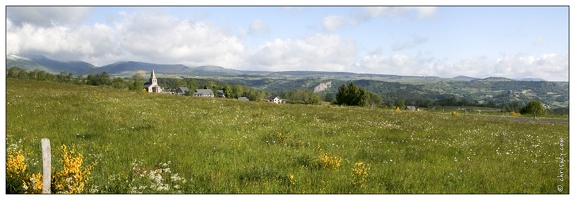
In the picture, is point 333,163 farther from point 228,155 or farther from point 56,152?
point 56,152

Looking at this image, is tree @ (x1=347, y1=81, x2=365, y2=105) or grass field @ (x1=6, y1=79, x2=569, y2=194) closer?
grass field @ (x1=6, y1=79, x2=569, y2=194)

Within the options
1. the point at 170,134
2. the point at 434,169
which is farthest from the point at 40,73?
the point at 434,169

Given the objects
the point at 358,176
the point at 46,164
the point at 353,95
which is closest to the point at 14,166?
the point at 46,164

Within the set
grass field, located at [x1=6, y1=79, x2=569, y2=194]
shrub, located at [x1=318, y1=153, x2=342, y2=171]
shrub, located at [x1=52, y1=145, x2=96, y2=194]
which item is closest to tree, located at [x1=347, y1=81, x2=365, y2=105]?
grass field, located at [x1=6, y1=79, x2=569, y2=194]

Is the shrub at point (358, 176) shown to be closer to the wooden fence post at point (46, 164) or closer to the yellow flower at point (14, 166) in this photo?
the wooden fence post at point (46, 164)

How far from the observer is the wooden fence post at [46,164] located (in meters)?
5.35

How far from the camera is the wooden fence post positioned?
535cm

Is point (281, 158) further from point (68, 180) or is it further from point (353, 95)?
point (353, 95)

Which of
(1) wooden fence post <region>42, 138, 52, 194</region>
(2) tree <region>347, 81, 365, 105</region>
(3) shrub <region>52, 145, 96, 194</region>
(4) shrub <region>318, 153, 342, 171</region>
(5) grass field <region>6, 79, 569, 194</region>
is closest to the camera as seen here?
(1) wooden fence post <region>42, 138, 52, 194</region>

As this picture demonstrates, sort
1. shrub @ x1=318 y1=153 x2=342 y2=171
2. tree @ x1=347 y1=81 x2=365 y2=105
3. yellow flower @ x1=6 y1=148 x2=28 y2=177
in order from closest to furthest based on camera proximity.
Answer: yellow flower @ x1=6 y1=148 x2=28 y2=177 → shrub @ x1=318 y1=153 x2=342 y2=171 → tree @ x1=347 y1=81 x2=365 y2=105

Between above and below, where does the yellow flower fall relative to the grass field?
above

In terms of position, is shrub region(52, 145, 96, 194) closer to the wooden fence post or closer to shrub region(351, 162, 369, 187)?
the wooden fence post
